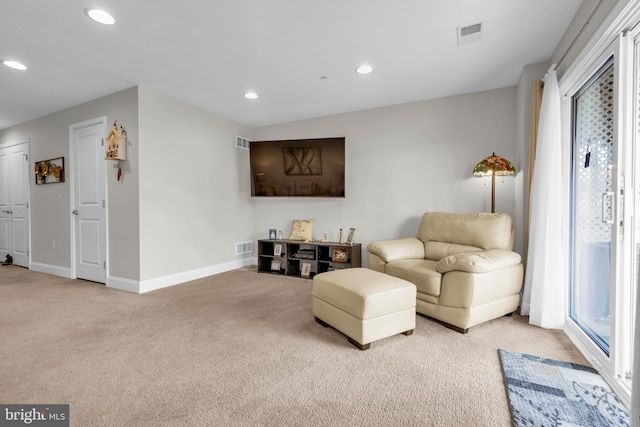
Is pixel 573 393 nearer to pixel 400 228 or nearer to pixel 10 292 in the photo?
pixel 400 228

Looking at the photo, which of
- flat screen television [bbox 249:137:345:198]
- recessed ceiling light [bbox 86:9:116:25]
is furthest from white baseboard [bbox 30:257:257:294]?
recessed ceiling light [bbox 86:9:116:25]

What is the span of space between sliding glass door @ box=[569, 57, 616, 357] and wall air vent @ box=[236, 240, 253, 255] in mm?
4178

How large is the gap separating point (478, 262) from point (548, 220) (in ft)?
2.36

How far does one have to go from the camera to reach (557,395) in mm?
1573

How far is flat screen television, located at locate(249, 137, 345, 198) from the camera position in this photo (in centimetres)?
420

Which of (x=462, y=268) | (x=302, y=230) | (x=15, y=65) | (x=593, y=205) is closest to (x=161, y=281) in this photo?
(x=302, y=230)

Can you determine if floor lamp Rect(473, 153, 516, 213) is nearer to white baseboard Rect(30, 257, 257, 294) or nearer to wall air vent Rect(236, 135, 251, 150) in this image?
wall air vent Rect(236, 135, 251, 150)

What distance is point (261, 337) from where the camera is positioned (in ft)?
7.47

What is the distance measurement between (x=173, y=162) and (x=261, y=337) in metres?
2.63

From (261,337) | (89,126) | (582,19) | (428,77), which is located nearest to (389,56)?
(428,77)

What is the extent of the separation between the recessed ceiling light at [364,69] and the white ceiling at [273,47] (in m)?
0.06

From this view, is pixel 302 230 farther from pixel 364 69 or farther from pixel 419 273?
pixel 364 69

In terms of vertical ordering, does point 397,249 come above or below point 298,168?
below

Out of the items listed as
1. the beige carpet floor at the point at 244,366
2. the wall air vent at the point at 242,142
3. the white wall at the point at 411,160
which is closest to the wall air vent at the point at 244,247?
the white wall at the point at 411,160
